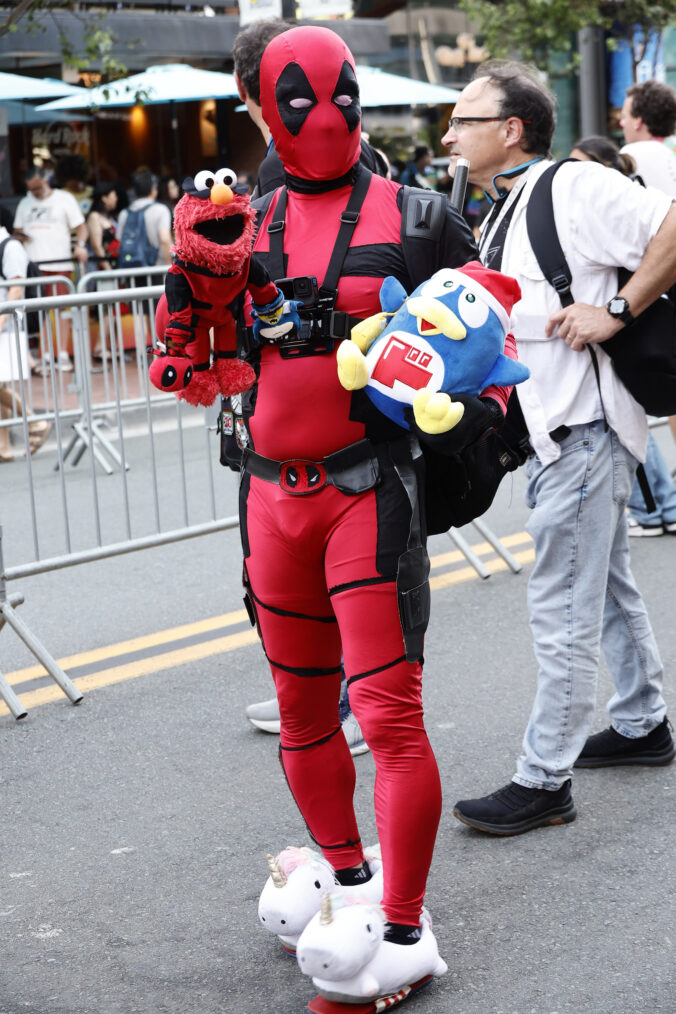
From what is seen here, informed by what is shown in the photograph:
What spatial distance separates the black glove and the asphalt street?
121 cm

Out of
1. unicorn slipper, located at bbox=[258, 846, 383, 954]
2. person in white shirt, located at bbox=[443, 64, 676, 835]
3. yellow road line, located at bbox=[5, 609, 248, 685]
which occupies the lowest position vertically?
yellow road line, located at bbox=[5, 609, 248, 685]

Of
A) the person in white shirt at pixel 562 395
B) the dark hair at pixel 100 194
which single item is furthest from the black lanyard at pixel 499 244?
the dark hair at pixel 100 194

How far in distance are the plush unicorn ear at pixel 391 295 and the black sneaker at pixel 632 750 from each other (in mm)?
1899

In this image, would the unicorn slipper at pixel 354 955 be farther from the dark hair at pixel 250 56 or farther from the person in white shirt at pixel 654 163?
the person in white shirt at pixel 654 163

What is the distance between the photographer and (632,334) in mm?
3473

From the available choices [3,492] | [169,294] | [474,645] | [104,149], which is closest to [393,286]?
[169,294]

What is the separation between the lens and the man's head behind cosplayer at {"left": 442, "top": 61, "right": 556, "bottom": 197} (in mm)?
3568

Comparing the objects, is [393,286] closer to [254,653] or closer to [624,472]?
[624,472]

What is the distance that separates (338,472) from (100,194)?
1465 centimetres

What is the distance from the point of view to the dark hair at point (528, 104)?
140 inches

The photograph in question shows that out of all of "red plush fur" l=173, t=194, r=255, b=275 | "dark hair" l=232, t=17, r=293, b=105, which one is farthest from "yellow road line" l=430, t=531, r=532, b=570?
"red plush fur" l=173, t=194, r=255, b=275

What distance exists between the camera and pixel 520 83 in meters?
3.59

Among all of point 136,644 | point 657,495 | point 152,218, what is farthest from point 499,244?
point 152,218

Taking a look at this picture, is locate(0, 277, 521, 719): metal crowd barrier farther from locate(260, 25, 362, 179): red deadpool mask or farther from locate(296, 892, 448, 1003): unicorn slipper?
locate(260, 25, 362, 179): red deadpool mask
